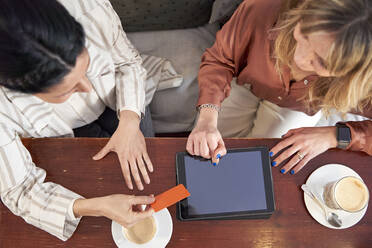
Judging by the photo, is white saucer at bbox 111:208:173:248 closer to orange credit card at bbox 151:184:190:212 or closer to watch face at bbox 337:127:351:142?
orange credit card at bbox 151:184:190:212

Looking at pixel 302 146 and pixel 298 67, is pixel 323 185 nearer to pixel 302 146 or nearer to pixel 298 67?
pixel 302 146

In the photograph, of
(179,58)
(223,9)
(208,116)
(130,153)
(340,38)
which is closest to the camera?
(340,38)

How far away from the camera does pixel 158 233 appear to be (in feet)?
2.76

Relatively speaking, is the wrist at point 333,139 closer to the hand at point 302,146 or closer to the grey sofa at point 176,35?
the hand at point 302,146

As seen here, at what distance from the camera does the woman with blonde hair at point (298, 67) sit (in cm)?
69

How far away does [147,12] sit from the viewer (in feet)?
4.65

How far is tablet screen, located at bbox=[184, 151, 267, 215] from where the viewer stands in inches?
33.1

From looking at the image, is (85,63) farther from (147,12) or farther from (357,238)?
(357,238)

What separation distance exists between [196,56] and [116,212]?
94 centimetres

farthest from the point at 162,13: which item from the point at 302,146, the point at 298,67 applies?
the point at 302,146

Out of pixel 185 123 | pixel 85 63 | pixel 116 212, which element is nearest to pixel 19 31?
pixel 85 63

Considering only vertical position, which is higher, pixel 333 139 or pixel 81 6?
pixel 81 6

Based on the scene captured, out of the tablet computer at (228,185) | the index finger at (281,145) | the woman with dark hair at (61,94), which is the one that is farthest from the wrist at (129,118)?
the index finger at (281,145)

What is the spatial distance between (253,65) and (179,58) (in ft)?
1.70
